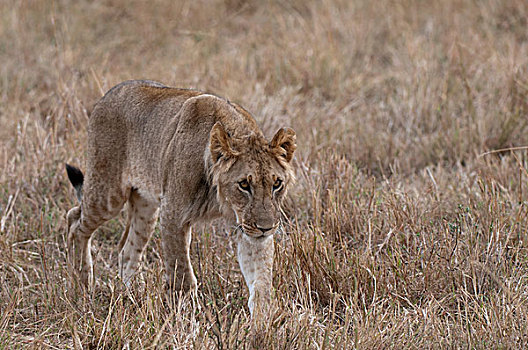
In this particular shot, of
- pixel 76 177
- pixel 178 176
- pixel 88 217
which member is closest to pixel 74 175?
pixel 76 177

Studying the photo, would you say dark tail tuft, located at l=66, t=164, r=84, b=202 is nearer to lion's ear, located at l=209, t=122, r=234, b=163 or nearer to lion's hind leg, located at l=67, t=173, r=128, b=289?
lion's hind leg, located at l=67, t=173, r=128, b=289

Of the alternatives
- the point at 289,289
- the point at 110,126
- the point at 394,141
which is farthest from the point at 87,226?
the point at 394,141

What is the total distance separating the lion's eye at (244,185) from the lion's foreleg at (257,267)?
244 mm

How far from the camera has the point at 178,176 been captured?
3.65 metres

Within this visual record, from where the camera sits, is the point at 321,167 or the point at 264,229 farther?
the point at 321,167

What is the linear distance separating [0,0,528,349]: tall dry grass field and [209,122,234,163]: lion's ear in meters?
0.69

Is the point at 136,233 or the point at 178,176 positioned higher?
the point at 178,176

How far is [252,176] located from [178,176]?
1.59 feet

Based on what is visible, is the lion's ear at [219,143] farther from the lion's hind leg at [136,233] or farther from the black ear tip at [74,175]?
the black ear tip at [74,175]

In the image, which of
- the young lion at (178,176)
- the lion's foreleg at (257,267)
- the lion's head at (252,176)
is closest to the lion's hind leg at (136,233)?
the young lion at (178,176)

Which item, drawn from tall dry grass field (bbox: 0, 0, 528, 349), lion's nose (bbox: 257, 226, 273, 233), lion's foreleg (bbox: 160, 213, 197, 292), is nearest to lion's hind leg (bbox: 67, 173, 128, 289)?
tall dry grass field (bbox: 0, 0, 528, 349)

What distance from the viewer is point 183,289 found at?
12.2 ft

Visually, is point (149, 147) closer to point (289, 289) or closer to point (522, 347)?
point (289, 289)

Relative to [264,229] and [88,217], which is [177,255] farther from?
[88,217]
